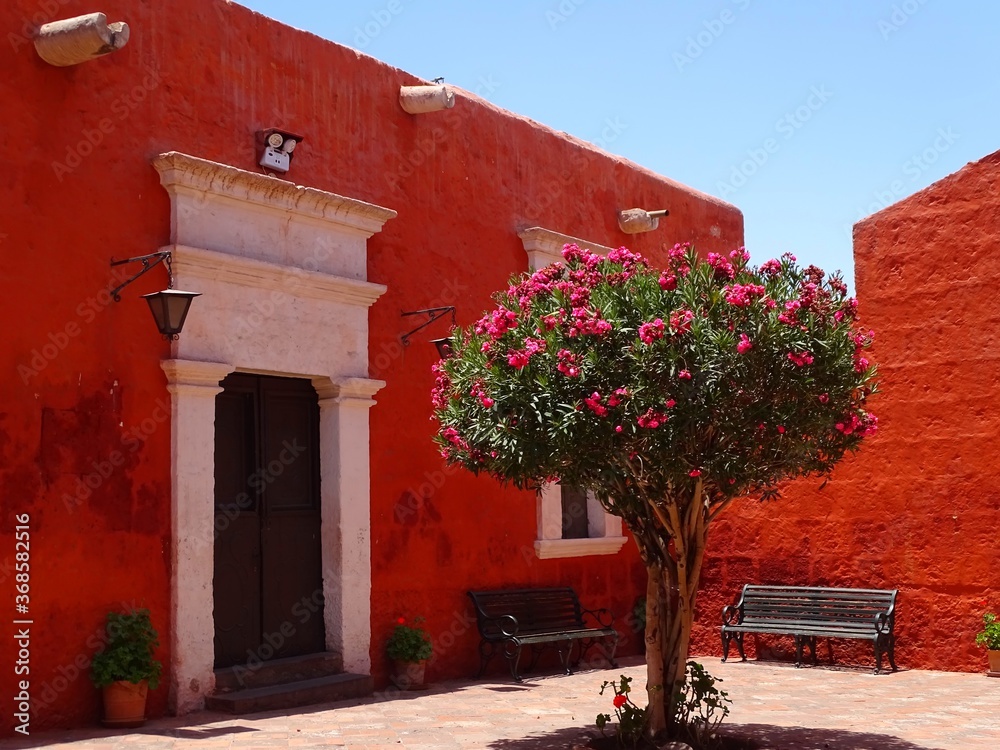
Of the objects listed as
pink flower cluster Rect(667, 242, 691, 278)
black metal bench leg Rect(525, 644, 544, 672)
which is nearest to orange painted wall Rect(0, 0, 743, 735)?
black metal bench leg Rect(525, 644, 544, 672)

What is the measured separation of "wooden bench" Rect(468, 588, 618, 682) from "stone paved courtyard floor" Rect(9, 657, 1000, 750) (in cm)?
31

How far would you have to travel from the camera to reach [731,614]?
37.0ft

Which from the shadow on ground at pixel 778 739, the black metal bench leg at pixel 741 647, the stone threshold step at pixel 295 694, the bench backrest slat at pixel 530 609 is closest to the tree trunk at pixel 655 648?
the shadow on ground at pixel 778 739

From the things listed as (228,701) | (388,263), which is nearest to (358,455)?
(388,263)

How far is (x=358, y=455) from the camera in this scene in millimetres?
9023

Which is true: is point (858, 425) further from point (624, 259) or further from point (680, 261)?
point (624, 259)

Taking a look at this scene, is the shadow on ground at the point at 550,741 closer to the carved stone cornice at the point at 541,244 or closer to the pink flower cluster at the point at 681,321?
the pink flower cluster at the point at 681,321

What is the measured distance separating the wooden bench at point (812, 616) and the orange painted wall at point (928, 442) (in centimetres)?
16

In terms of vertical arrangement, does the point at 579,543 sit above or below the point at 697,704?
above

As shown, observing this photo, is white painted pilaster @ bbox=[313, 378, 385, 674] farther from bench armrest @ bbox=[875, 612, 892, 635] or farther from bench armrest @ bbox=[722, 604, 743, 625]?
bench armrest @ bbox=[875, 612, 892, 635]

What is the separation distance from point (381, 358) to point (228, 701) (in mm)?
2962

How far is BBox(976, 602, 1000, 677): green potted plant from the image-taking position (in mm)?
9492

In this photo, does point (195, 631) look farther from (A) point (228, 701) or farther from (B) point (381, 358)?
(B) point (381, 358)

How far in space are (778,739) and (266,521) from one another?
383cm
